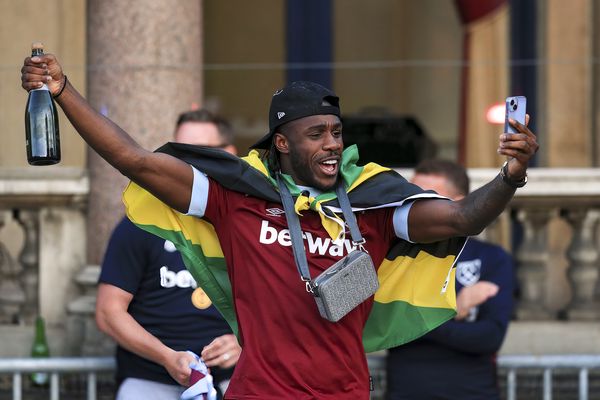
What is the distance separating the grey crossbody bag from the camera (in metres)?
4.12

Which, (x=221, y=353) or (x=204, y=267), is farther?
(x=221, y=353)

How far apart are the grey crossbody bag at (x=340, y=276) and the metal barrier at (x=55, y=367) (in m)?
2.01

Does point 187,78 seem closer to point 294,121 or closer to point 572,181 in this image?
point 572,181

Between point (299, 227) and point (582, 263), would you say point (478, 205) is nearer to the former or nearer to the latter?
point (299, 227)

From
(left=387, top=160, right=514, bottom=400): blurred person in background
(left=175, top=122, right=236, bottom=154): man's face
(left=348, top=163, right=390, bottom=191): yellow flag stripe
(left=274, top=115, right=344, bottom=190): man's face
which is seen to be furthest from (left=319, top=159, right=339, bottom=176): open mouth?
(left=175, top=122, right=236, bottom=154): man's face

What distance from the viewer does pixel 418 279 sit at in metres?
4.58

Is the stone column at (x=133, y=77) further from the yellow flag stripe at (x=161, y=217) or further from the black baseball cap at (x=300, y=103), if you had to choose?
the black baseball cap at (x=300, y=103)

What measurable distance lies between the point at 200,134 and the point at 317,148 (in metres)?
1.71

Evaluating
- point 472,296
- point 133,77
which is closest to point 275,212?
point 472,296

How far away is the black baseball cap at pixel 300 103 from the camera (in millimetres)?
4328

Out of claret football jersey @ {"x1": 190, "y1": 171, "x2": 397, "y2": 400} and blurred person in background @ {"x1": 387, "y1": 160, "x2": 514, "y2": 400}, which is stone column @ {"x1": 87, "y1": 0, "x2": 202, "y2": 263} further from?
claret football jersey @ {"x1": 190, "y1": 171, "x2": 397, "y2": 400}

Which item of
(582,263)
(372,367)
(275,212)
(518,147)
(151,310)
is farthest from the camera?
(582,263)

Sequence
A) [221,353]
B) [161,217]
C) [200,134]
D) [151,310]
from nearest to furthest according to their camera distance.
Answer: [161,217] → [221,353] → [151,310] → [200,134]

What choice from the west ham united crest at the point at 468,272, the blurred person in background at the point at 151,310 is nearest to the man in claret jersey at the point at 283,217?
the blurred person in background at the point at 151,310
